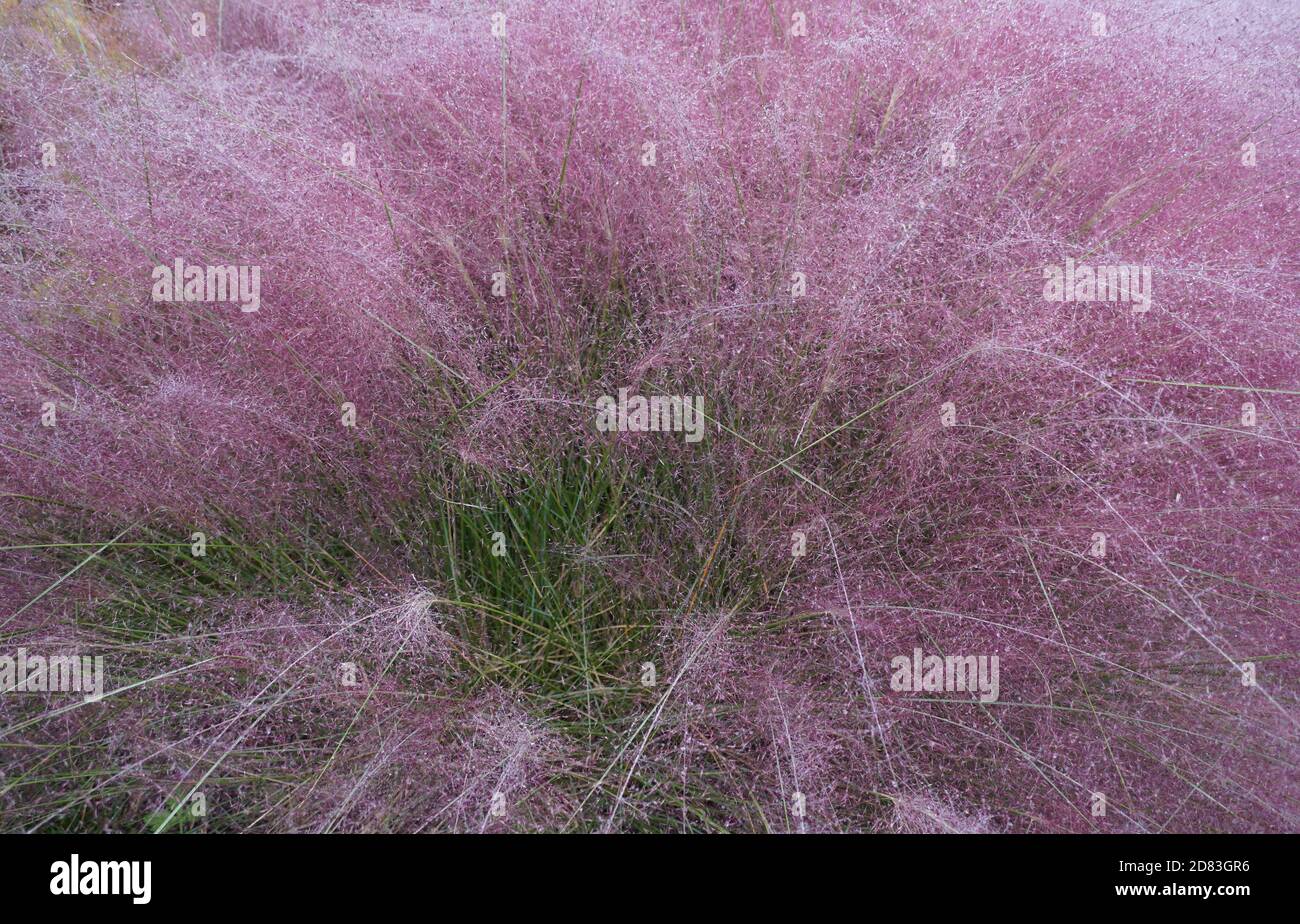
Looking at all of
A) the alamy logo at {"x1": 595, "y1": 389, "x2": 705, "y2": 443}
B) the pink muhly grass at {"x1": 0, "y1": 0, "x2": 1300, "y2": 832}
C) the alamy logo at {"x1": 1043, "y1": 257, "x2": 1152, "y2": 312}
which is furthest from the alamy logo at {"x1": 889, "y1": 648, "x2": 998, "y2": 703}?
the alamy logo at {"x1": 1043, "y1": 257, "x2": 1152, "y2": 312}

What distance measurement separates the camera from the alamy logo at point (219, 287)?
1.99 meters

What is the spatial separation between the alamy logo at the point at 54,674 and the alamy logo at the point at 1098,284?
2063 millimetres

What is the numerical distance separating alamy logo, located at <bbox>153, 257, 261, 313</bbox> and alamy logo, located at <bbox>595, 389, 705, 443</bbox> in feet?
2.63

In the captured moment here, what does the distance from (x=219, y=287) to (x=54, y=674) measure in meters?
0.86

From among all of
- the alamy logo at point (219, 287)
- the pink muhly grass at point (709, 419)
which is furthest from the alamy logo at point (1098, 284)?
the alamy logo at point (219, 287)

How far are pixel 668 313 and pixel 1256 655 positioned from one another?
4.37 feet

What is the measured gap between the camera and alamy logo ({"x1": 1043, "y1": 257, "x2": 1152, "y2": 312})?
178 cm

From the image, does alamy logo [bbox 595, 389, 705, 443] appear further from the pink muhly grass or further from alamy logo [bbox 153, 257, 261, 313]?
alamy logo [bbox 153, 257, 261, 313]

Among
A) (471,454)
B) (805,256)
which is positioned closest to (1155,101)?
(805,256)

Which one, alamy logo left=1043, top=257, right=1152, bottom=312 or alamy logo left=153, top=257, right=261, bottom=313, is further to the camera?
alamy logo left=153, top=257, right=261, bottom=313

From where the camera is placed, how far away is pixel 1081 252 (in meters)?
1.90

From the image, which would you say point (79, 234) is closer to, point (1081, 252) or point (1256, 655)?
point (1081, 252)

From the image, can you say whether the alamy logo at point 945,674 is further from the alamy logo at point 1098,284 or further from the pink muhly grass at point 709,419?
the alamy logo at point 1098,284

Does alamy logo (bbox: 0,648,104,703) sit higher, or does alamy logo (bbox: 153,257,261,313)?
alamy logo (bbox: 153,257,261,313)
